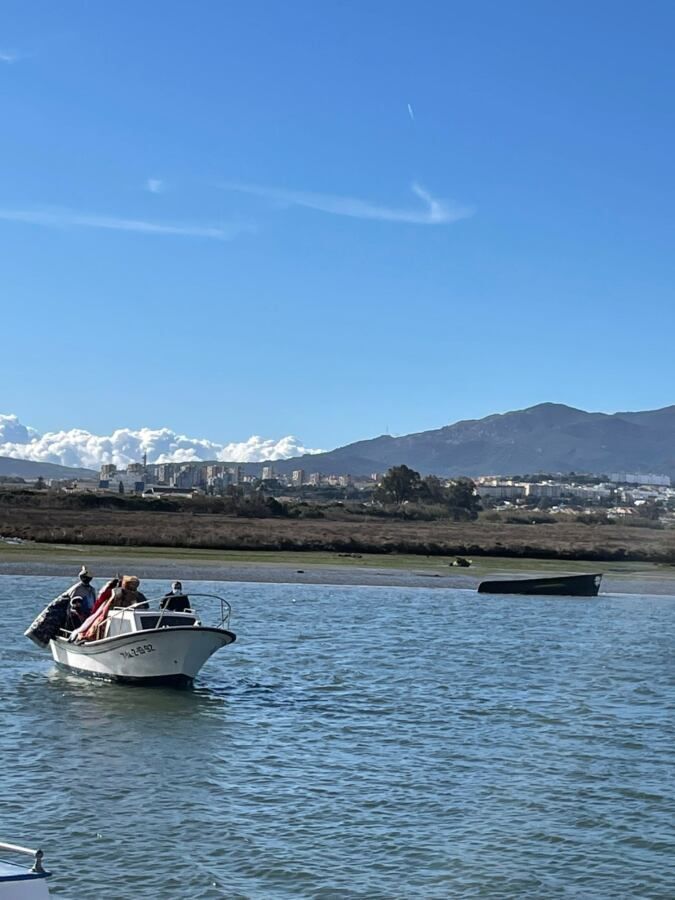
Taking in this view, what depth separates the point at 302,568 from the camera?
71000 mm

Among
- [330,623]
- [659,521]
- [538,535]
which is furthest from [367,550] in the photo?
[659,521]

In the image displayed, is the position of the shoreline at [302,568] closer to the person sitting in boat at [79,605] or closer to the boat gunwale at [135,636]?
the person sitting in boat at [79,605]

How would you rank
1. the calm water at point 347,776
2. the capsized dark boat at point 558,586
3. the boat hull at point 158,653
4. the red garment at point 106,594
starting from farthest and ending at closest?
the capsized dark boat at point 558,586 < the red garment at point 106,594 < the boat hull at point 158,653 < the calm water at point 347,776

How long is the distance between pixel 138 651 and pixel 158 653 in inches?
17.1

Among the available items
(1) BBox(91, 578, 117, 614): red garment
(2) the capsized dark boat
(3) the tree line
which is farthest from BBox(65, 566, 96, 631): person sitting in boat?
(3) the tree line

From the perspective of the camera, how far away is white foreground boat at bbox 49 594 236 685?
27.6 m

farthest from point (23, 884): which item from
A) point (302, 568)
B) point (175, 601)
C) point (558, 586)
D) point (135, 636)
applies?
point (302, 568)

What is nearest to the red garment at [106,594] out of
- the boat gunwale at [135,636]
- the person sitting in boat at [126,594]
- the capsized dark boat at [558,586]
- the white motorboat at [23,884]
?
the person sitting in boat at [126,594]

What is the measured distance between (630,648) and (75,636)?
19.7 metres

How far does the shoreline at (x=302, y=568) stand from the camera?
63688mm

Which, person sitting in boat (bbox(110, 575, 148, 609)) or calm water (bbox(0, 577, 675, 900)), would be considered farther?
person sitting in boat (bbox(110, 575, 148, 609))

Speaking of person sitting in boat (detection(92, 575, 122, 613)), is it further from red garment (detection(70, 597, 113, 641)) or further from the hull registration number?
the hull registration number

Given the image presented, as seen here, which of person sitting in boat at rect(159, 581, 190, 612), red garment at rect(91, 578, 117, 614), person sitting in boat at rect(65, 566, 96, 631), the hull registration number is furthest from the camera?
person sitting in boat at rect(65, 566, 96, 631)

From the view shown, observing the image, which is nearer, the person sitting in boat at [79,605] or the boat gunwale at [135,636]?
the boat gunwale at [135,636]
